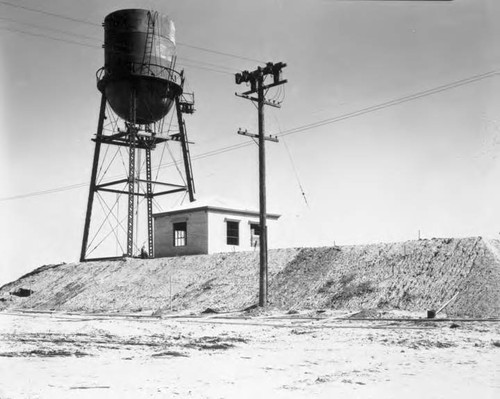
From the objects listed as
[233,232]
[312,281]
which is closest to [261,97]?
[312,281]

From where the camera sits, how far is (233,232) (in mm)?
32719

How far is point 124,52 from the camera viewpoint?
106 ft

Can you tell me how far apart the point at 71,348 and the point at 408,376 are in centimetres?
618

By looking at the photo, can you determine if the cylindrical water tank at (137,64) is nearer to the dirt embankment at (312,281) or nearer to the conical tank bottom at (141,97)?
the conical tank bottom at (141,97)

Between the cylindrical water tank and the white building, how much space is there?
6.09 metres

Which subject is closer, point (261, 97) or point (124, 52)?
point (261, 97)

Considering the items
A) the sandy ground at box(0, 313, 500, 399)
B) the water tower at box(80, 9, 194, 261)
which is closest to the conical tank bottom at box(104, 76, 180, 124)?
the water tower at box(80, 9, 194, 261)

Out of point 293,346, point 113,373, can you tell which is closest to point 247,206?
point 293,346

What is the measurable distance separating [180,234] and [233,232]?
10.4 feet

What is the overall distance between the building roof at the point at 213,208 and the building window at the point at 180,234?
28.9 inches

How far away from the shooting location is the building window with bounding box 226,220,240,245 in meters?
32.5

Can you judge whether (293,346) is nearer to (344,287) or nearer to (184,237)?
(344,287)

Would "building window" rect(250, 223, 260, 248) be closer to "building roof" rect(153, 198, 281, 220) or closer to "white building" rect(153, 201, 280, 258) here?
"white building" rect(153, 201, 280, 258)

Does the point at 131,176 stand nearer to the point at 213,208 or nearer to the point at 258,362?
Answer: the point at 213,208
